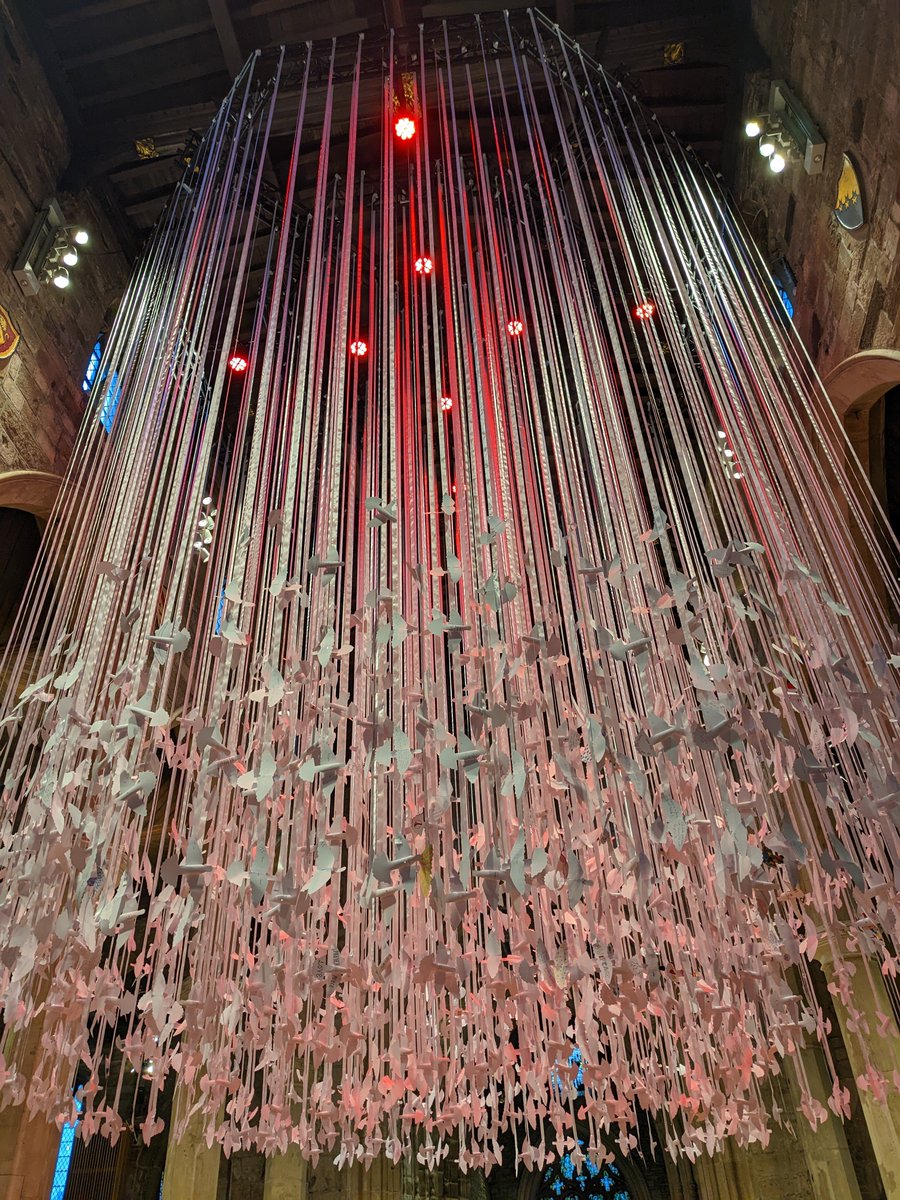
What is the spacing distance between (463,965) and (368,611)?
171 centimetres

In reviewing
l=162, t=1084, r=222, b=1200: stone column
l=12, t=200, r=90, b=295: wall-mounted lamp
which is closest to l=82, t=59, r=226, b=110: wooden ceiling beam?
l=12, t=200, r=90, b=295: wall-mounted lamp

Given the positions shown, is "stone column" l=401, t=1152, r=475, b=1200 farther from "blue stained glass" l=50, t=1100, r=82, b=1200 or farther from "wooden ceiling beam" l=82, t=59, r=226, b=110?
"wooden ceiling beam" l=82, t=59, r=226, b=110

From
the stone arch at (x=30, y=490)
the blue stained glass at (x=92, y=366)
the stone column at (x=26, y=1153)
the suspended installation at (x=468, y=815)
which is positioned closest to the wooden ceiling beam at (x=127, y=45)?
the blue stained glass at (x=92, y=366)

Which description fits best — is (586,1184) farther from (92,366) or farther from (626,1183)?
(92,366)

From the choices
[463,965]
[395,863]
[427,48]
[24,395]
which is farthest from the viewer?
[427,48]

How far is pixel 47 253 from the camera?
22.8 ft

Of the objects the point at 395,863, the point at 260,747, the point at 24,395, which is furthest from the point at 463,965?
the point at 24,395

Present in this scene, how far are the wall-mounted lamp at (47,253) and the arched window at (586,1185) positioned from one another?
15813mm

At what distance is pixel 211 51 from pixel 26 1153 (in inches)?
402

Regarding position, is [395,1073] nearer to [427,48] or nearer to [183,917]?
[183,917]

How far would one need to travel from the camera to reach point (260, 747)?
12.5 ft

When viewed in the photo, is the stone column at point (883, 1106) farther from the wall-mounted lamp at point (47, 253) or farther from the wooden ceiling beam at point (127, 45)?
the wooden ceiling beam at point (127, 45)

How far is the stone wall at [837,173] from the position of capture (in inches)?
215

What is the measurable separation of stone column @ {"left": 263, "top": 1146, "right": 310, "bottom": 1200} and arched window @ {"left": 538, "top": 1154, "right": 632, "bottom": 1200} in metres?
7.41
